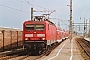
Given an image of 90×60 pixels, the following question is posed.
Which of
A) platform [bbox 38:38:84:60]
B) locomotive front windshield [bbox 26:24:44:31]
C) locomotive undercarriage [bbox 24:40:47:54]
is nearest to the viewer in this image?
platform [bbox 38:38:84:60]

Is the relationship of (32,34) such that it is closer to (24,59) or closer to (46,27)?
(46,27)

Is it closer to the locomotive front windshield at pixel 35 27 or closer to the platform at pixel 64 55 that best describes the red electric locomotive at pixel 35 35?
the locomotive front windshield at pixel 35 27

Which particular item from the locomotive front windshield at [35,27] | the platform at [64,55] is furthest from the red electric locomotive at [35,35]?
the platform at [64,55]

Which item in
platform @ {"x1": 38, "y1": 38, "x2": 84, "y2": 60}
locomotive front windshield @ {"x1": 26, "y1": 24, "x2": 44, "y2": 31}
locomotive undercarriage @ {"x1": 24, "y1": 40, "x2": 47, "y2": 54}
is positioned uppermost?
locomotive front windshield @ {"x1": 26, "y1": 24, "x2": 44, "y2": 31}

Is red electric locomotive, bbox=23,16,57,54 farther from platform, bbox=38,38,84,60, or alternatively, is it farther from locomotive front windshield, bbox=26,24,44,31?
platform, bbox=38,38,84,60

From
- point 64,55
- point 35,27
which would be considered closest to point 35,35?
point 35,27

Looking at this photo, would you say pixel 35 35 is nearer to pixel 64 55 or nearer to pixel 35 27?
pixel 35 27

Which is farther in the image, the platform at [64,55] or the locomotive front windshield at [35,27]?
the locomotive front windshield at [35,27]

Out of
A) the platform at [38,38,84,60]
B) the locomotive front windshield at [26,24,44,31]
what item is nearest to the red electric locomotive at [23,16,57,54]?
the locomotive front windshield at [26,24,44,31]

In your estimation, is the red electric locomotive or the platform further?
the red electric locomotive

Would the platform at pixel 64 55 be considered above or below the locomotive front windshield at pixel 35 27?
below

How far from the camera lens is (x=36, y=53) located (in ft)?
71.8

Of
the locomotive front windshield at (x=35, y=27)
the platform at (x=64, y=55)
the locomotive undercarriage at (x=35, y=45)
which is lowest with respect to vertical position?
the platform at (x=64, y=55)

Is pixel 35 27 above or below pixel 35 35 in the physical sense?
above
